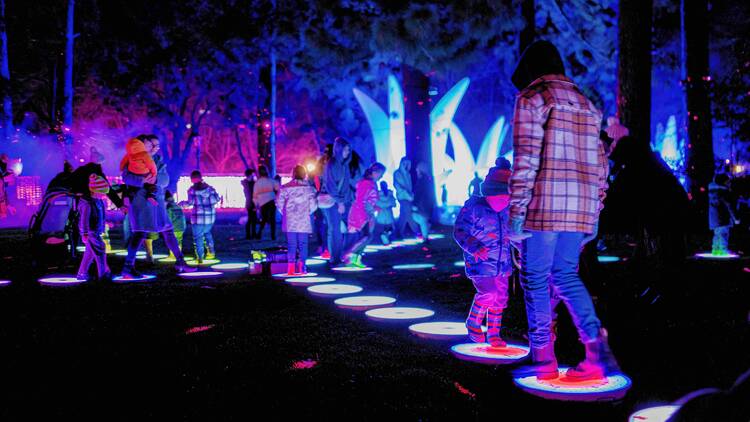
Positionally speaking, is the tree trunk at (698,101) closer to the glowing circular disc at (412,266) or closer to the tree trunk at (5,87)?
the glowing circular disc at (412,266)

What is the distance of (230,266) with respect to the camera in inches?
428

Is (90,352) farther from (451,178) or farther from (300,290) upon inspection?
(451,178)

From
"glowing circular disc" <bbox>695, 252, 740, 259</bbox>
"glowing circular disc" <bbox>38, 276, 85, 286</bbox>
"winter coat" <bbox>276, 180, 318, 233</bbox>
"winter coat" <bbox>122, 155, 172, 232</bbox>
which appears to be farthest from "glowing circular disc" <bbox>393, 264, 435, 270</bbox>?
"glowing circular disc" <bbox>695, 252, 740, 259</bbox>

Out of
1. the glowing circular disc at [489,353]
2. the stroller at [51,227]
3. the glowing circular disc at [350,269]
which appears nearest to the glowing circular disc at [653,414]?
the glowing circular disc at [489,353]

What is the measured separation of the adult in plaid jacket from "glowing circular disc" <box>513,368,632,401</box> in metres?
0.06

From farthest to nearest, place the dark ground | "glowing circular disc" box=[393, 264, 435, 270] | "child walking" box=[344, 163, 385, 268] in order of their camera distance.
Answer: "glowing circular disc" box=[393, 264, 435, 270] → "child walking" box=[344, 163, 385, 268] → the dark ground

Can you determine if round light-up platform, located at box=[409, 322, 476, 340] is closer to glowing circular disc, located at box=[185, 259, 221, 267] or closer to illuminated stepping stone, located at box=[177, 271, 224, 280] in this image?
illuminated stepping stone, located at box=[177, 271, 224, 280]

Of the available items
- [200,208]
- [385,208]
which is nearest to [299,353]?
[200,208]

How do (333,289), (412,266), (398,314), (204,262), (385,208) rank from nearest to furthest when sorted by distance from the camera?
(398,314) < (333,289) < (412,266) < (204,262) < (385,208)

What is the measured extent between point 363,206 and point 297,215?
1493 mm

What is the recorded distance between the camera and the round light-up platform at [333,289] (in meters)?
7.78

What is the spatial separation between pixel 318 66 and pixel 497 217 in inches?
613

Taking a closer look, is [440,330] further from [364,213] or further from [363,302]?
[364,213]

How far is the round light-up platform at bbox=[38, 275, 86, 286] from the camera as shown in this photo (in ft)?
28.7
